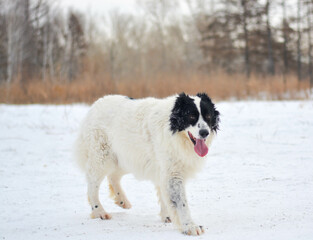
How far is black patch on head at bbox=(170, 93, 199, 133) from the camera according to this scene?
3.96 metres

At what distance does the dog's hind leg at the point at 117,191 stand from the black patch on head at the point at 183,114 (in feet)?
4.59

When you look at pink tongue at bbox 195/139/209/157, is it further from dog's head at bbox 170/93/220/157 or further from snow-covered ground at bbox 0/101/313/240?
snow-covered ground at bbox 0/101/313/240

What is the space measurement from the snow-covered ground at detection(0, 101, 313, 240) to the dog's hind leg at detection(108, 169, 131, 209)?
12cm

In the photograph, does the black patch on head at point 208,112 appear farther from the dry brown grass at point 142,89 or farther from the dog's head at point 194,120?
the dry brown grass at point 142,89

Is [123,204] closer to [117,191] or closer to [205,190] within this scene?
[117,191]

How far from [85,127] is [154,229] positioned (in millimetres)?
1905

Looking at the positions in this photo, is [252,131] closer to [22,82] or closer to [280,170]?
[280,170]

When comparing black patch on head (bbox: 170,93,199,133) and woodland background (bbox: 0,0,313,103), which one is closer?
black patch on head (bbox: 170,93,199,133)

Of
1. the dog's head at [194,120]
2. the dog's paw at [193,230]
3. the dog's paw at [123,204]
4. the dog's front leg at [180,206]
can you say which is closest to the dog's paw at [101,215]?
the dog's paw at [123,204]

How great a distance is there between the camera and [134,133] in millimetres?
4457

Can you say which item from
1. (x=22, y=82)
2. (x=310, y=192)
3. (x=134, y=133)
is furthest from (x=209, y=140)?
(x=22, y=82)

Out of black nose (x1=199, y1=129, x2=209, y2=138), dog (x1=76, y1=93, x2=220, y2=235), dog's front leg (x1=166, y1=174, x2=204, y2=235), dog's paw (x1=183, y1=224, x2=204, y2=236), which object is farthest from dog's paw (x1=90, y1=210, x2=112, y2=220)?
black nose (x1=199, y1=129, x2=209, y2=138)

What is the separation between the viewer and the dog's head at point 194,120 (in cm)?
388

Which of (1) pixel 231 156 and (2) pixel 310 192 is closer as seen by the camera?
(2) pixel 310 192
